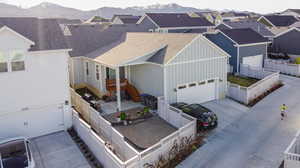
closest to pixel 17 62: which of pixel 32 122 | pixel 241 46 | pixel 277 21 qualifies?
pixel 32 122

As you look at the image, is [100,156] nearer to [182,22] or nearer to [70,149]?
[70,149]

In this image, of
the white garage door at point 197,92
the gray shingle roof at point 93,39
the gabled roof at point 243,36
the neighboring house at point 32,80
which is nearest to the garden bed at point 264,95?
the white garage door at point 197,92

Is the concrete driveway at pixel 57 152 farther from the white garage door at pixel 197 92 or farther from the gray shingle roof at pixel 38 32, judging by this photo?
the white garage door at pixel 197 92

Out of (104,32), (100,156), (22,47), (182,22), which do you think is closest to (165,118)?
(100,156)

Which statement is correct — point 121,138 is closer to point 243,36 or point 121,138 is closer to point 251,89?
point 251,89

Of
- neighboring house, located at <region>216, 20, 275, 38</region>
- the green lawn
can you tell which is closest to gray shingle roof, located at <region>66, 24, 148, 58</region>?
the green lawn

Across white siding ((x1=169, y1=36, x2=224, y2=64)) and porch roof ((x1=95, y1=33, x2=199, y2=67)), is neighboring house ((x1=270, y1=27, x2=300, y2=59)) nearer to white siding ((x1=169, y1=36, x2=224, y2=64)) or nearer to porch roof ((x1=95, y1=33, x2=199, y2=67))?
Result: white siding ((x1=169, y1=36, x2=224, y2=64))
